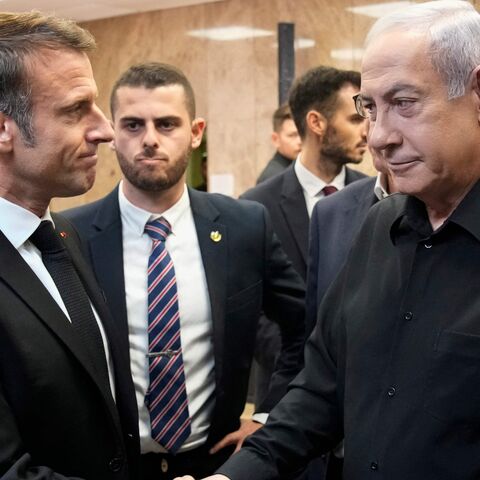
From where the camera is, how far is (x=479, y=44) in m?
1.85

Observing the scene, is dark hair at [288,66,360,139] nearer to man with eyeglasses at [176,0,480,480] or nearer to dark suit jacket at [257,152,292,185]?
dark suit jacket at [257,152,292,185]

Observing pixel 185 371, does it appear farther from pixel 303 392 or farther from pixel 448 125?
pixel 448 125

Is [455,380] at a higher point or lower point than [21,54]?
lower

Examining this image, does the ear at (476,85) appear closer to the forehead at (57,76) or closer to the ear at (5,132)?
the forehead at (57,76)

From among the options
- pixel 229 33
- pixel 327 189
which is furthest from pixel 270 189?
pixel 229 33

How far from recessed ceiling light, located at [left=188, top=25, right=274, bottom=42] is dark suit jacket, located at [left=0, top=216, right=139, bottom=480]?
8.32m

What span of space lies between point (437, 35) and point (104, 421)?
118 centimetres

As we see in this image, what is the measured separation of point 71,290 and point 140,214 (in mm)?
729

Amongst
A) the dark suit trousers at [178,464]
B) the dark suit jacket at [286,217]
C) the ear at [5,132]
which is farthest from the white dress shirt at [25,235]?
the dark suit jacket at [286,217]

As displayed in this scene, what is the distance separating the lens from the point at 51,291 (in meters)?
2.08

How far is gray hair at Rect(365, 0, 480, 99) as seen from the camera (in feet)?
5.94

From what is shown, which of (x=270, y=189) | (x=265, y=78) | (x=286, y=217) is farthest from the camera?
(x=265, y=78)

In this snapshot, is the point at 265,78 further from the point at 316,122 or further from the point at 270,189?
the point at 270,189

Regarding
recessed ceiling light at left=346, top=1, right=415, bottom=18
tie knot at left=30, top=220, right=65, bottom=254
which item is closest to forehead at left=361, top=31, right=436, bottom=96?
tie knot at left=30, top=220, right=65, bottom=254
